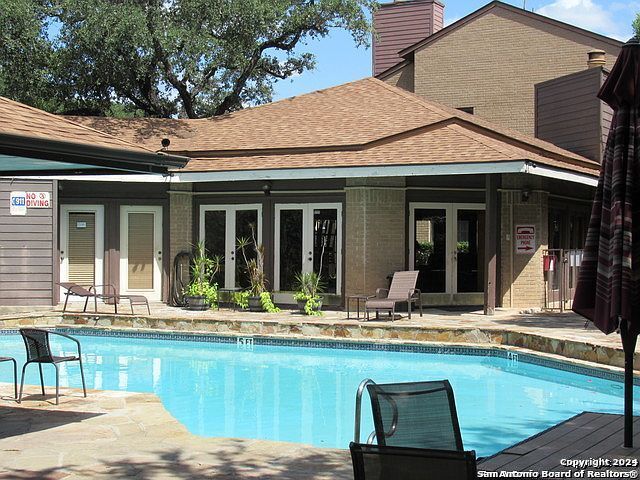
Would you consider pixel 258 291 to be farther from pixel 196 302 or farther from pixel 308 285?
pixel 196 302

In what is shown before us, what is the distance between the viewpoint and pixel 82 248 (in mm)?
18719

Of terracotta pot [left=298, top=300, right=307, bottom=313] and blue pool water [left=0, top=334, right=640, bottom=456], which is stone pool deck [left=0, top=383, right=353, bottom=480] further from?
terracotta pot [left=298, top=300, right=307, bottom=313]

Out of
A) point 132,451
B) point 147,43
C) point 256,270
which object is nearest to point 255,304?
point 256,270

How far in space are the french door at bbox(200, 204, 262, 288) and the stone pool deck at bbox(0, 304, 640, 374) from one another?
154 cm

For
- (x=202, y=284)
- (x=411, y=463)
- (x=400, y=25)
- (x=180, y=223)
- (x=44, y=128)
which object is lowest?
(x=411, y=463)

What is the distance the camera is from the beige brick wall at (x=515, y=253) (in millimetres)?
17266

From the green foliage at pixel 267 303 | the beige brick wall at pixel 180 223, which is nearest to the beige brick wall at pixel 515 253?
the green foliage at pixel 267 303

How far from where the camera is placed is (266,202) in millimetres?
18078

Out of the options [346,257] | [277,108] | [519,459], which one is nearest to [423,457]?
[519,459]

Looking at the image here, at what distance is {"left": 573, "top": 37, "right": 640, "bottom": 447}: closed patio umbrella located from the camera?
498 cm

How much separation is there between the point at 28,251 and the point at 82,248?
131 cm

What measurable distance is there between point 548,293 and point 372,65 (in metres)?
16.6

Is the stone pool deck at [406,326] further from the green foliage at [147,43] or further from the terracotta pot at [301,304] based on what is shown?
the green foliage at [147,43]

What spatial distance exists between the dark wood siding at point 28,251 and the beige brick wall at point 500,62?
A: 13.9 meters
